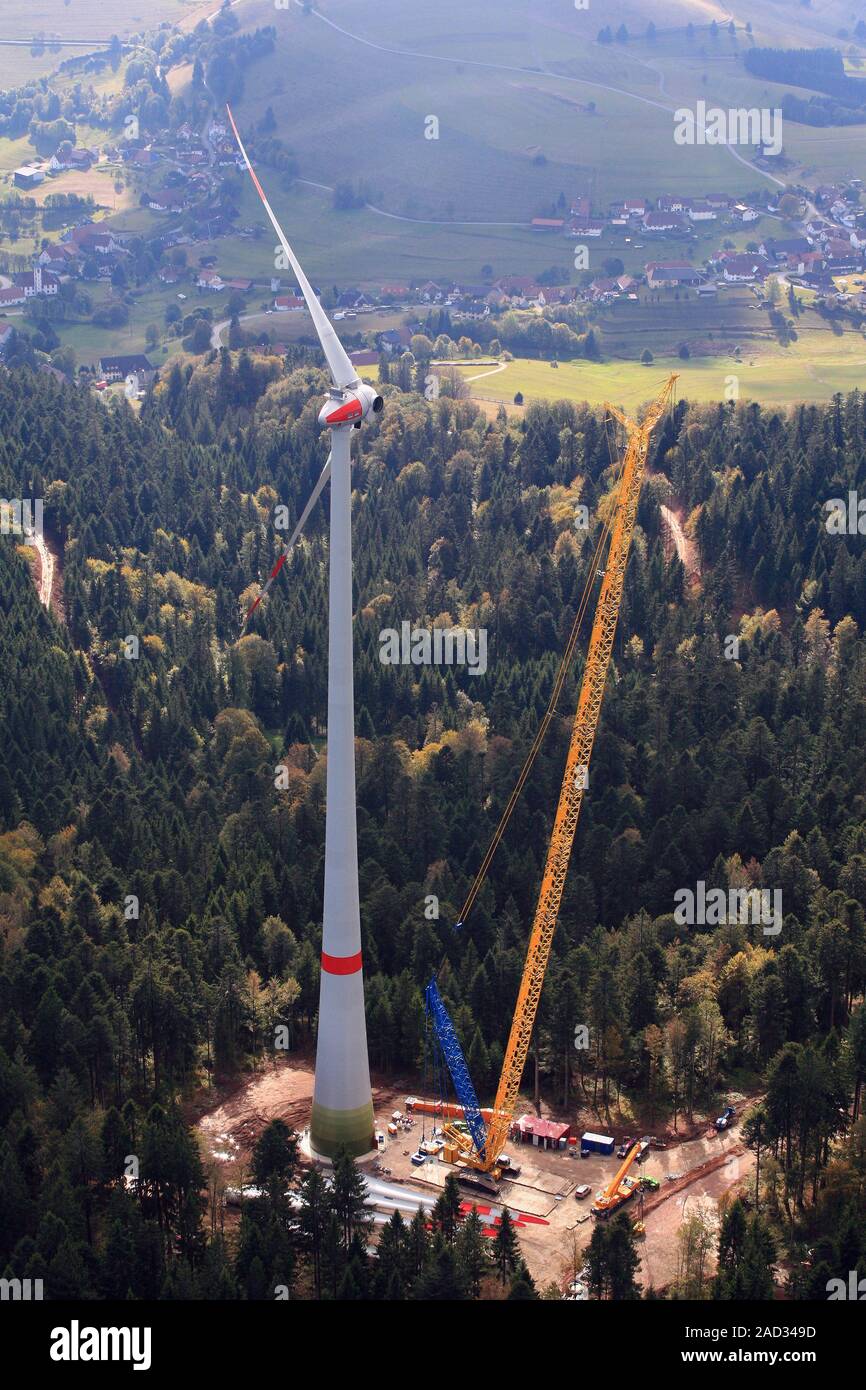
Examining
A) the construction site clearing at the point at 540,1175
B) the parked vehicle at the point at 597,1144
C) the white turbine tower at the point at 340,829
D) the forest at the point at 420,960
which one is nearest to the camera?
the white turbine tower at the point at 340,829

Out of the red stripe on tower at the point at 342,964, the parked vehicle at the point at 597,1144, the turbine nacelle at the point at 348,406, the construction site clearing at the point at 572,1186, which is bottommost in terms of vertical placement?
the construction site clearing at the point at 572,1186

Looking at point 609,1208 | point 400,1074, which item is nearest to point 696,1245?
point 609,1208

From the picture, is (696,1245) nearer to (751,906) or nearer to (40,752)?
(751,906)

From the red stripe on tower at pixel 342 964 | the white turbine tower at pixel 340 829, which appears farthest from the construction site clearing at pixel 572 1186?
the red stripe on tower at pixel 342 964

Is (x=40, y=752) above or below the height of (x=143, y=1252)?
above

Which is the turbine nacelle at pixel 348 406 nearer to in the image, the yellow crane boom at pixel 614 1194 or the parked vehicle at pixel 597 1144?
the yellow crane boom at pixel 614 1194

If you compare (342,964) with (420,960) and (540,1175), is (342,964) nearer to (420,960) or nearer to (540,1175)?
(540,1175)

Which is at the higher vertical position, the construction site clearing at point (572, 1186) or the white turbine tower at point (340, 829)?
the white turbine tower at point (340, 829)
